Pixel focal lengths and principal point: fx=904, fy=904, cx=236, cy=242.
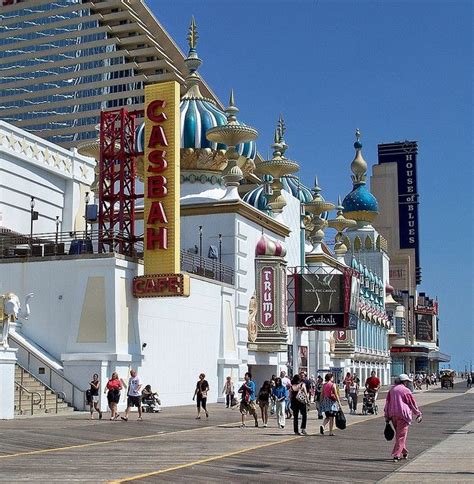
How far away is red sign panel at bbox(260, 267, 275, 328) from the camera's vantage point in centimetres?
4159

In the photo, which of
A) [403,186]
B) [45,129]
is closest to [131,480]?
[45,129]

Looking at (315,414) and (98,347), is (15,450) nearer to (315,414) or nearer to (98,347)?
(98,347)

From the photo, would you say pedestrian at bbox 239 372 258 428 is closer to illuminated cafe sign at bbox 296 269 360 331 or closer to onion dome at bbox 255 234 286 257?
onion dome at bbox 255 234 286 257

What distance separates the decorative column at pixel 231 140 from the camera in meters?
40.6

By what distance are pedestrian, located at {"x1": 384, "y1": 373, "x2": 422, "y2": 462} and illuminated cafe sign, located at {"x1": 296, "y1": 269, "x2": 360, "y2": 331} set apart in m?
27.4

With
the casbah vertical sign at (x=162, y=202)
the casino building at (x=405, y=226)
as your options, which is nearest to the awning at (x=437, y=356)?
the casino building at (x=405, y=226)

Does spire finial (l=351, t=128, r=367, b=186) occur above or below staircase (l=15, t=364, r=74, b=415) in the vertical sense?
above

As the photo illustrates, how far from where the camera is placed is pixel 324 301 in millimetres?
43656

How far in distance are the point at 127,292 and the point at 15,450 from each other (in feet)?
46.3

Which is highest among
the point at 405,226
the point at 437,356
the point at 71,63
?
the point at 71,63

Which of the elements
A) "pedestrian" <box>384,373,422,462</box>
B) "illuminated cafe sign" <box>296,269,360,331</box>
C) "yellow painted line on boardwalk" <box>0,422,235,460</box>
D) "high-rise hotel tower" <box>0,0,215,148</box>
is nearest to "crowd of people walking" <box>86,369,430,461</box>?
"pedestrian" <box>384,373,422,462</box>

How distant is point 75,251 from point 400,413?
767 inches

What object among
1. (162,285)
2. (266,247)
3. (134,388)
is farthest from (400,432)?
(266,247)

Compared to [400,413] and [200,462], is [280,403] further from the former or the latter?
[200,462]
